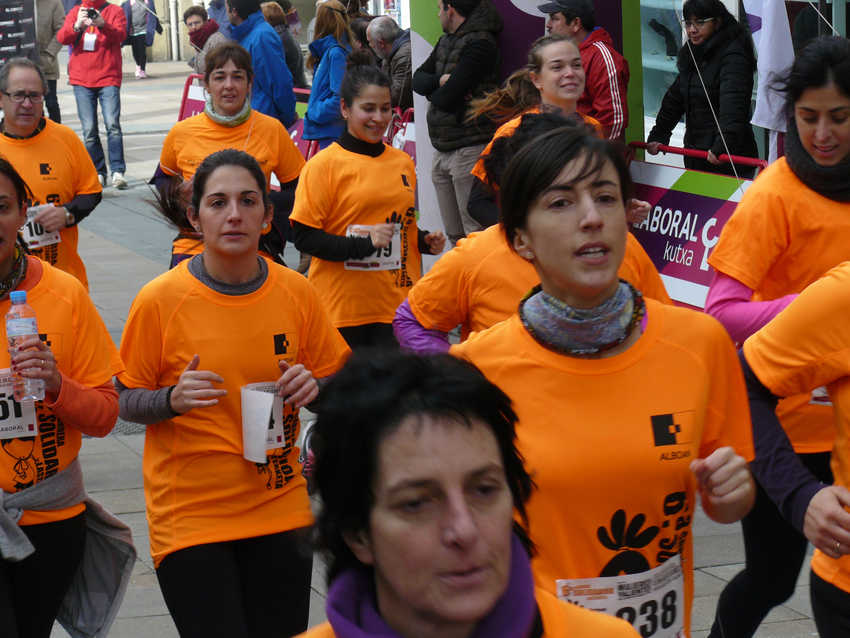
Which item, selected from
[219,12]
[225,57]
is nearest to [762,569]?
[225,57]

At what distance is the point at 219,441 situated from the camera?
11.0 ft

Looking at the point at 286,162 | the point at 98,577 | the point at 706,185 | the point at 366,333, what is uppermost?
the point at 286,162

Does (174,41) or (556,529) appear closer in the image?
(556,529)

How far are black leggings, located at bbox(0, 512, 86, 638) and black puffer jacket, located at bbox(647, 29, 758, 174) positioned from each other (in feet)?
16.4

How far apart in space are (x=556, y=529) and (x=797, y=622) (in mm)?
2420

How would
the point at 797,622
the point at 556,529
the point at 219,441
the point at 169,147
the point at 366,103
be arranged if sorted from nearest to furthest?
the point at 556,529 < the point at 219,441 < the point at 797,622 < the point at 366,103 < the point at 169,147

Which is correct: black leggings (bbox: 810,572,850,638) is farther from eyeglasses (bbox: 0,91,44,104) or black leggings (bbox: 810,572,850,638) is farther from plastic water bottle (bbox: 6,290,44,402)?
eyeglasses (bbox: 0,91,44,104)

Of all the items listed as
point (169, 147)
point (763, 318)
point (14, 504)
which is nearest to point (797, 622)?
point (763, 318)

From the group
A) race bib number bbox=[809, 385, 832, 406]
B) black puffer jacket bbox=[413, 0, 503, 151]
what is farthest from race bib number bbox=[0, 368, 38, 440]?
black puffer jacket bbox=[413, 0, 503, 151]

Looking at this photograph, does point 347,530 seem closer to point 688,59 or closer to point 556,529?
point 556,529

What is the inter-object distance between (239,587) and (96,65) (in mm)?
12754

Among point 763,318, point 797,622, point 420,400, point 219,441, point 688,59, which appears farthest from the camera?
point 688,59

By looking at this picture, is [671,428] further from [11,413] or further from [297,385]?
[11,413]

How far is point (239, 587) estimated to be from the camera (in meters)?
3.28
